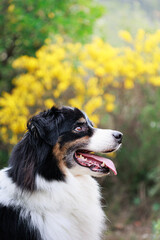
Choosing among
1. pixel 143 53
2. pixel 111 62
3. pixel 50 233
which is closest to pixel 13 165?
pixel 50 233

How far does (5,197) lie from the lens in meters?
2.71

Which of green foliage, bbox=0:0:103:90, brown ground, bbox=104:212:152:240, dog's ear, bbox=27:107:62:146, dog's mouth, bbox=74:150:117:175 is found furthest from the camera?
green foliage, bbox=0:0:103:90

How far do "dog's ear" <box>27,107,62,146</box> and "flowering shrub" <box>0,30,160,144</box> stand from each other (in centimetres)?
294

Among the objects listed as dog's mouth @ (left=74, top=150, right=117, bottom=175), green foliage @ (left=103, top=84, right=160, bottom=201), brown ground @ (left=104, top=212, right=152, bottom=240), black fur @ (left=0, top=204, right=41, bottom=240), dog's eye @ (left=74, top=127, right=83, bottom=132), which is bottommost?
brown ground @ (left=104, top=212, right=152, bottom=240)

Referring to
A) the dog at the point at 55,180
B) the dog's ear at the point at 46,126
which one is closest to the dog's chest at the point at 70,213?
the dog at the point at 55,180

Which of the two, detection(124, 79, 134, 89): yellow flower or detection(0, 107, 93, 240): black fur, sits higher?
detection(0, 107, 93, 240): black fur

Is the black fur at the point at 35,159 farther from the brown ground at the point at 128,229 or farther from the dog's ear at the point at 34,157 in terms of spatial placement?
the brown ground at the point at 128,229

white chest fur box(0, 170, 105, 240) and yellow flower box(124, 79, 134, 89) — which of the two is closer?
white chest fur box(0, 170, 105, 240)

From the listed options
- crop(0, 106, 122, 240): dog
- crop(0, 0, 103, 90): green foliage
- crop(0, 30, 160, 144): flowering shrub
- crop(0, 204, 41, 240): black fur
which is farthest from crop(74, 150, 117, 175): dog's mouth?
crop(0, 0, 103, 90): green foliage

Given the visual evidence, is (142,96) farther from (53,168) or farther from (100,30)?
(53,168)

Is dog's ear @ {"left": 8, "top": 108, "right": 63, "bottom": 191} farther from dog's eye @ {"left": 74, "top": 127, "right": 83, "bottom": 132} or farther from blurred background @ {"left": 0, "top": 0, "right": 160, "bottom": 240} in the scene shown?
blurred background @ {"left": 0, "top": 0, "right": 160, "bottom": 240}

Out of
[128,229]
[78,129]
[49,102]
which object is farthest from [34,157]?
[128,229]

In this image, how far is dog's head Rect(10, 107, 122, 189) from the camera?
2.72 metres

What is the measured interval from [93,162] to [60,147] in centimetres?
37
